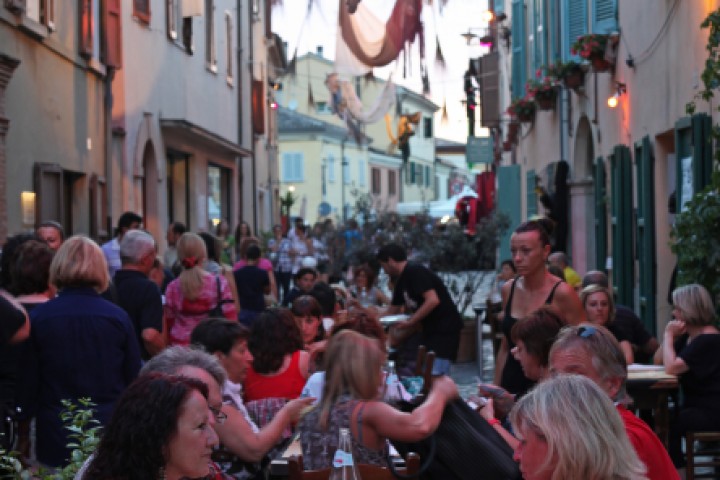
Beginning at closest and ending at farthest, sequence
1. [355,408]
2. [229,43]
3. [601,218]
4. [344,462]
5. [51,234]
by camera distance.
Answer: [344,462], [355,408], [51,234], [601,218], [229,43]

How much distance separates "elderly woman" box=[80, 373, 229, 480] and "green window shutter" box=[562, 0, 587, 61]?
14.9m

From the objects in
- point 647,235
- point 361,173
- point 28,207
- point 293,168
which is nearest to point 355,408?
point 647,235

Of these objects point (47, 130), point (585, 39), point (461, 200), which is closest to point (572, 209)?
point (585, 39)

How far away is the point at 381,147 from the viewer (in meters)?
80.8

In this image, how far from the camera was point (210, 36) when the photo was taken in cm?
2756

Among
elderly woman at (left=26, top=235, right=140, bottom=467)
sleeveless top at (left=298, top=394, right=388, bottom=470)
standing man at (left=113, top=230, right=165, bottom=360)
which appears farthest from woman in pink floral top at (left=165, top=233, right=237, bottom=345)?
sleeveless top at (left=298, top=394, right=388, bottom=470)

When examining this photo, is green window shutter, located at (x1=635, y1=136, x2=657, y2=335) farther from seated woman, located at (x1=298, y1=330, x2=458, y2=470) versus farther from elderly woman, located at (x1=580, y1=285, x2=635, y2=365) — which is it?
seated woman, located at (x1=298, y1=330, x2=458, y2=470)

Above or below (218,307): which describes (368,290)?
below

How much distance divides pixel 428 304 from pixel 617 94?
599 cm

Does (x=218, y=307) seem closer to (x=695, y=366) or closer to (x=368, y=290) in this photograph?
(x=695, y=366)

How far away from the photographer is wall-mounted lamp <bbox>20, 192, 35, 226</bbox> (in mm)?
14141

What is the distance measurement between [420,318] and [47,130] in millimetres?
6167

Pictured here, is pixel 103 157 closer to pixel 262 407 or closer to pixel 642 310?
pixel 642 310

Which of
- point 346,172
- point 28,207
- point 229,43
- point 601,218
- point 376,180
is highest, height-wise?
point 229,43
